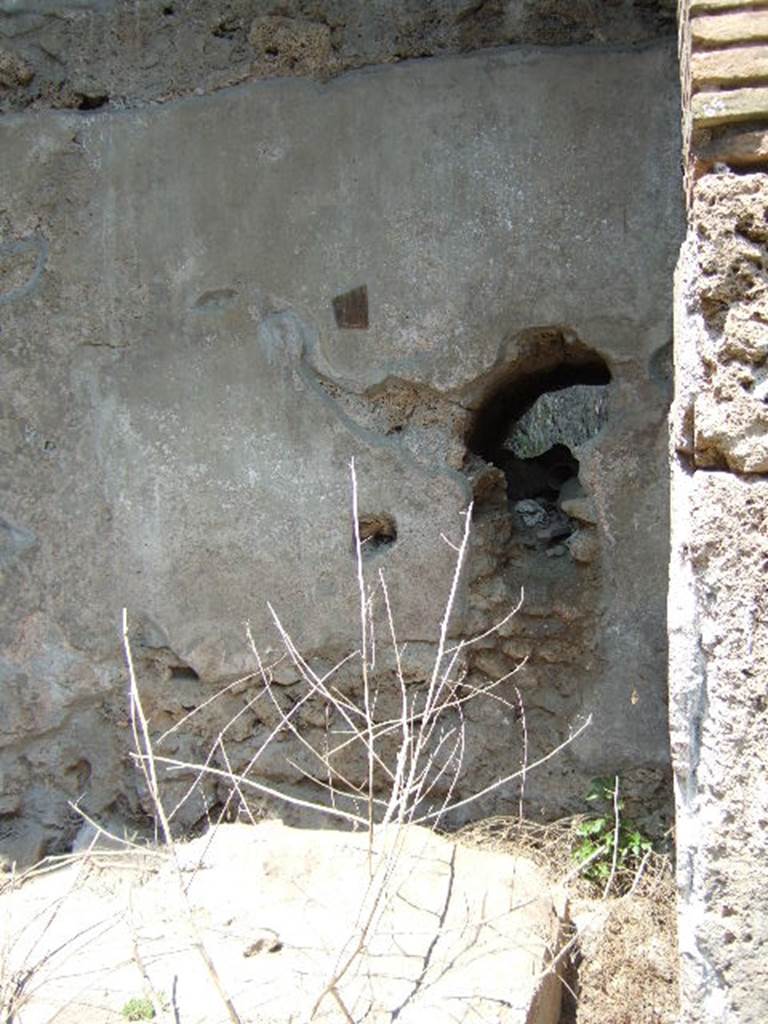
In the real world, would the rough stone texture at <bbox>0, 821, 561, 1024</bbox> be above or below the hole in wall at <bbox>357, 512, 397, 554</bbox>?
below

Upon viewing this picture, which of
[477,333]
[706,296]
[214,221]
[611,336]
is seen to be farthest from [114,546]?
[706,296]

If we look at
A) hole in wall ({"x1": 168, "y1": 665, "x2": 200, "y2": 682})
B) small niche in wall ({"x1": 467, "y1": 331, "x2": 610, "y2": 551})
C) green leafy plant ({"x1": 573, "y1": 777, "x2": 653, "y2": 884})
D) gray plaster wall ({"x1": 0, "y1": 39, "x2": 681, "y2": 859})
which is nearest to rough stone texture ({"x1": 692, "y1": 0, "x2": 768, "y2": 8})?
gray plaster wall ({"x1": 0, "y1": 39, "x2": 681, "y2": 859})

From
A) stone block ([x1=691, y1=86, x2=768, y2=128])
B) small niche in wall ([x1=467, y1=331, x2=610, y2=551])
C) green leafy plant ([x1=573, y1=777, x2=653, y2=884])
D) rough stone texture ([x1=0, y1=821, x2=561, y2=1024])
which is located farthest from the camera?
small niche in wall ([x1=467, y1=331, x2=610, y2=551])

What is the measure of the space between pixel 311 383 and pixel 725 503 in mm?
1543

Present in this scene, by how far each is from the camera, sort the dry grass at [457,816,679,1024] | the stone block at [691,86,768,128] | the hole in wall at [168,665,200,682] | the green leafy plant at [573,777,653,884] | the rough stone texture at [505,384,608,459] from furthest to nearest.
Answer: the rough stone texture at [505,384,608,459]
the hole in wall at [168,665,200,682]
the green leafy plant at [573,777,653,884]
the dry grass at [457,816,679,1024]
the stone block at [691,86,768,128]

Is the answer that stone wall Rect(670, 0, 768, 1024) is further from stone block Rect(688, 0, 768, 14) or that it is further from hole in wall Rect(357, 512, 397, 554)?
hole in wall Rect(357, 512, 397, 554)

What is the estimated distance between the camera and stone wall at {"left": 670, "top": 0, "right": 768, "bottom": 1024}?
1751mm

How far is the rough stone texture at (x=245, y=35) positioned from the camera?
118 inches

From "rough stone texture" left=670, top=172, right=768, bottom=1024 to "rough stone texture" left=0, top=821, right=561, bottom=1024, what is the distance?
1.54ft

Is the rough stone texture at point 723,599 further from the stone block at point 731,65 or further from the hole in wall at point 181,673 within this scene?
the hole in wall at point 181,673

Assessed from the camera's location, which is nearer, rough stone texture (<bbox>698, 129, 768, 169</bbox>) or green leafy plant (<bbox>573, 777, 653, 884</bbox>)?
rough stone texture (<bbox>698, 129, 768, 169</bbox>)

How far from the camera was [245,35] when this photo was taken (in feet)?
10.4

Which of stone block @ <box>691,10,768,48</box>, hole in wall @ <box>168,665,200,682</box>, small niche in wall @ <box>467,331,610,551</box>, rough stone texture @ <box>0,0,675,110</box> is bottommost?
hole in wall @ <box>168,665,200,682</box>

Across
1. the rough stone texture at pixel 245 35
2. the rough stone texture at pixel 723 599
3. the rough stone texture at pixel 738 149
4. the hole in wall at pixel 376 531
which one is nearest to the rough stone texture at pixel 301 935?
the rough stone texture at pixel 723 599
